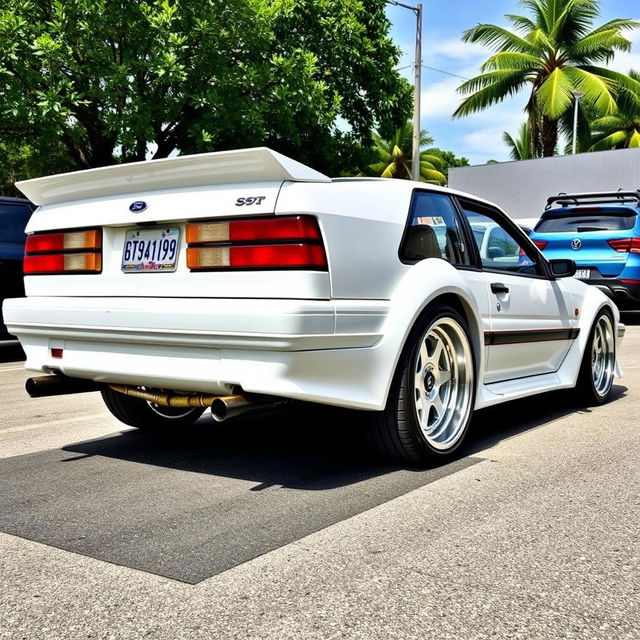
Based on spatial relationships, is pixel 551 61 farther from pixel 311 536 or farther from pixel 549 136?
pixel 311 536

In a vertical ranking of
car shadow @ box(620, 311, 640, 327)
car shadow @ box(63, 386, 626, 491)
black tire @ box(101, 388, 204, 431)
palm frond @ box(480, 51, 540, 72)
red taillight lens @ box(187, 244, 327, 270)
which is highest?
palm frond @ box(480, 51, 540, 72)

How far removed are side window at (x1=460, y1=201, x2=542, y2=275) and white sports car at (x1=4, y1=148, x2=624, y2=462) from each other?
9 centimetres

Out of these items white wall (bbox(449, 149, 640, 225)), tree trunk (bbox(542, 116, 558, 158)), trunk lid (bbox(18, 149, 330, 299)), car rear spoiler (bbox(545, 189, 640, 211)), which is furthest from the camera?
tree trunk (bbox(542, 116, 558, 158))

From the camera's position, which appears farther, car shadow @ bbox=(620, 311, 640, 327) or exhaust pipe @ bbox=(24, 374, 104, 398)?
car shadow @ bbox=(620, 311, 640, 327)

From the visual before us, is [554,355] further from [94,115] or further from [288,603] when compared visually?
[94,115]

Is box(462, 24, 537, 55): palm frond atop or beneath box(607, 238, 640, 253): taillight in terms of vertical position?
atop

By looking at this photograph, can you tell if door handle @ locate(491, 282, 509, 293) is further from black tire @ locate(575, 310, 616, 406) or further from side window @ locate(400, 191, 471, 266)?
black tire @ locate(575, 310, 616, 406)

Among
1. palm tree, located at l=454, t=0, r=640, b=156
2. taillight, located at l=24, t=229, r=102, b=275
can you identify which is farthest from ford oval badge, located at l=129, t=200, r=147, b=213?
palm tree, located at l=454, t=0, r=640, b=156

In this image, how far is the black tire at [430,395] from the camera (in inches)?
151

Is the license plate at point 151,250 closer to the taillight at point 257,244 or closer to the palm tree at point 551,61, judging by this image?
the taillight at point 257,244

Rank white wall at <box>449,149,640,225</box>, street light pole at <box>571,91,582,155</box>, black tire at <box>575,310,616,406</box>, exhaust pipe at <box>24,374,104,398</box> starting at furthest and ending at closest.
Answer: street light pole at <box>571,91,582,155</box>, white wall at <box>449,149,640,225</box>, black tire at <box>575,310,616,406</box>, exhaust pipe at <box>24,374,104,398</box>

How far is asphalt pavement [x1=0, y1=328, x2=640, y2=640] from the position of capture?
7.70ft

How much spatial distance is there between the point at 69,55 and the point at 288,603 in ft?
45.9

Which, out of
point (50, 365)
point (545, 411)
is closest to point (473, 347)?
point (545, 411)
